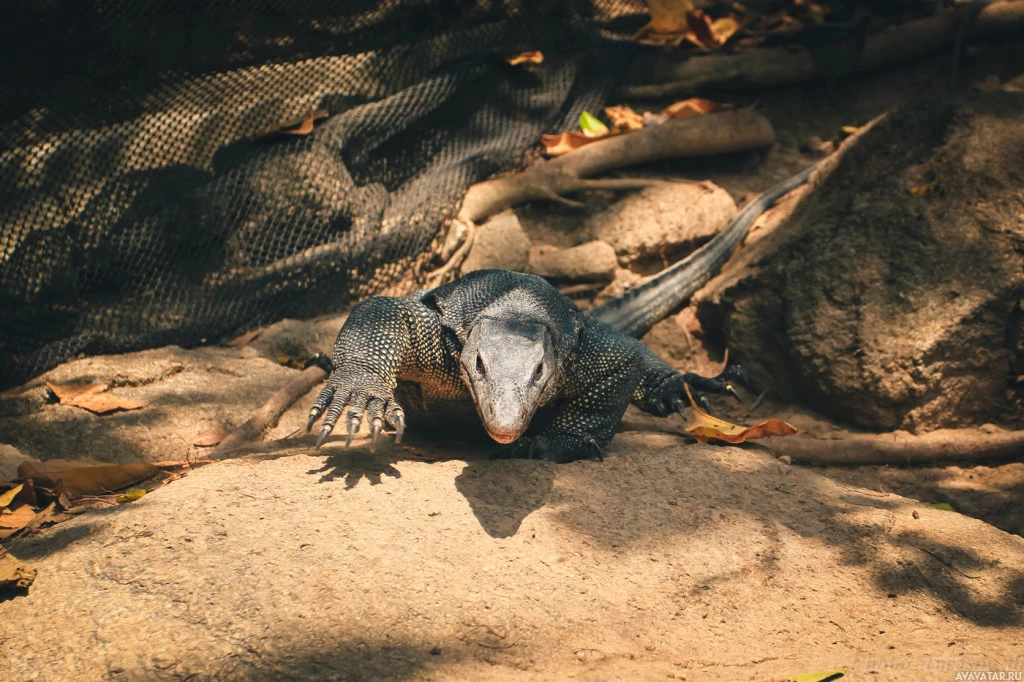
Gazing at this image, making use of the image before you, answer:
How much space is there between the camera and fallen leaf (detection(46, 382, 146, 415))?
465 cm

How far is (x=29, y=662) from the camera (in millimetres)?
2398

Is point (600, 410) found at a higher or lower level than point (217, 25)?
lower

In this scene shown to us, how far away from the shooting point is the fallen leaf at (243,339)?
5742mm

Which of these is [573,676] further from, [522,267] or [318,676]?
[522,267]

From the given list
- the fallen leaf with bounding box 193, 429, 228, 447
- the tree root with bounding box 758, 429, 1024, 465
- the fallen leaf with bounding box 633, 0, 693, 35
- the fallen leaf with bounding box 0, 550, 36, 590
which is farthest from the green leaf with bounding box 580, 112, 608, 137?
the fallen leaf with bounding box 0, 550, 36, 590

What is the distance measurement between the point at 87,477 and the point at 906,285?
501 cm

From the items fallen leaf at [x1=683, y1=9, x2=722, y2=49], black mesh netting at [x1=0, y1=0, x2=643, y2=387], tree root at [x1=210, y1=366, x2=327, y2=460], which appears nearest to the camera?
tree root at [x1=210, y1=366, x2=327, y2=460]

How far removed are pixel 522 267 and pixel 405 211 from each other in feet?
3.88

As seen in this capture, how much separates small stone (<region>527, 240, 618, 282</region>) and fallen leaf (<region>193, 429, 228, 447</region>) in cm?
327

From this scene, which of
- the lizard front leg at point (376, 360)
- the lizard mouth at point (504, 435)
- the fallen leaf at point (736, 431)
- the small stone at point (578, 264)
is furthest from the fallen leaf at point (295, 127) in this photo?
the lizard mouth at point (504, 435)

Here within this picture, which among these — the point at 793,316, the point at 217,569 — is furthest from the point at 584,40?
the point at 217,569

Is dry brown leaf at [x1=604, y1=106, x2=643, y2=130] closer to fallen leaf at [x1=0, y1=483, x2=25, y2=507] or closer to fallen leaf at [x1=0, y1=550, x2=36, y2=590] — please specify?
fallen leaf at [x1=0, y1=483, x2=25, y2=507]

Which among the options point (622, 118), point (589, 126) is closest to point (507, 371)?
point (589, 126)

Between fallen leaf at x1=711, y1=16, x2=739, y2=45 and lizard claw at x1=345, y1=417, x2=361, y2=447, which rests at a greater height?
fallen leaf at x1=711, y1=16, x2=739, y2=45
